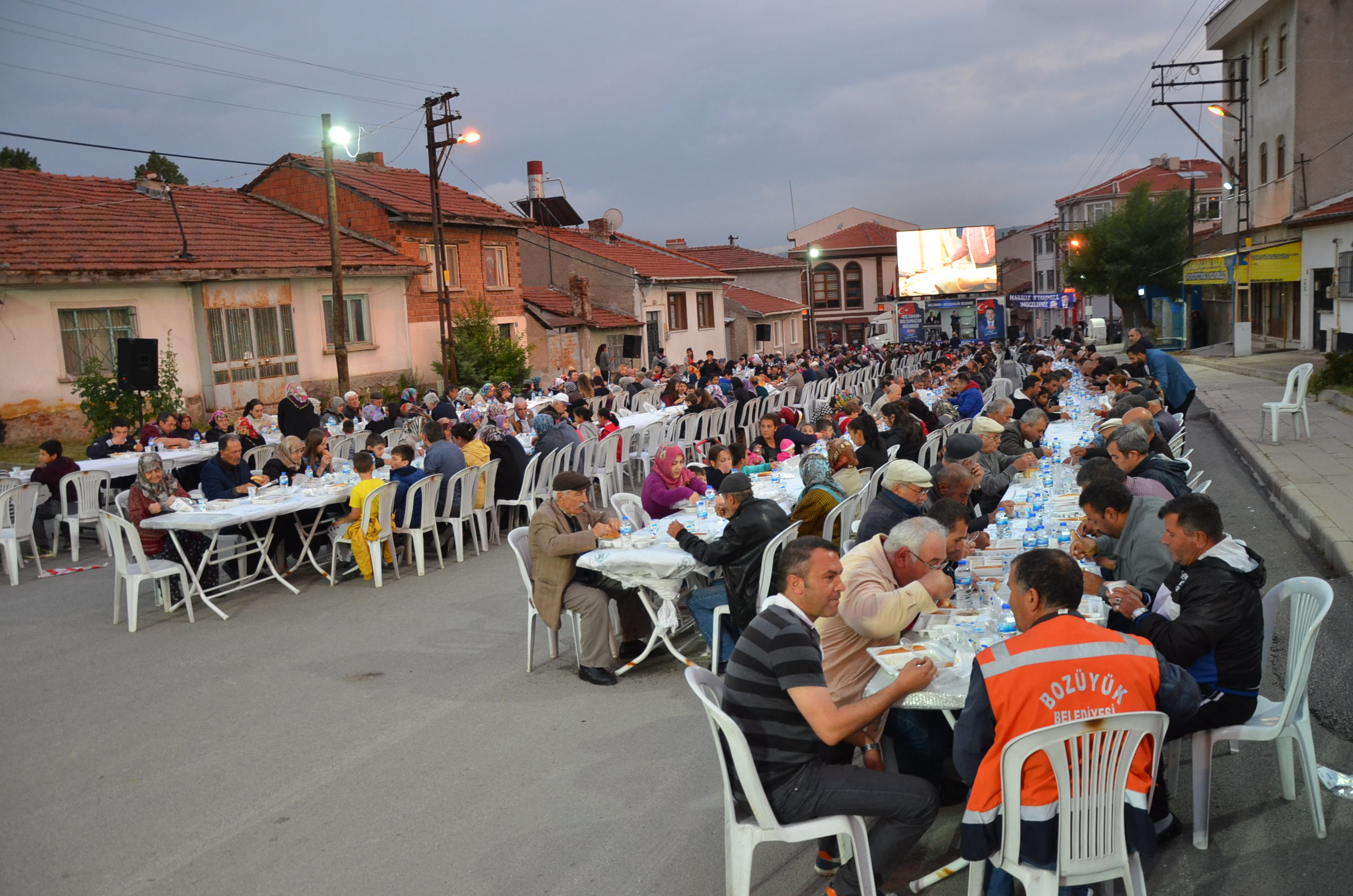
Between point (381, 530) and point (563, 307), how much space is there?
86.4 feet

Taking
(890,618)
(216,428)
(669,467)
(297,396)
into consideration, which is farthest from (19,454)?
(890,618)

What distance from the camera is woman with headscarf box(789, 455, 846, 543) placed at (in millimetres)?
6996

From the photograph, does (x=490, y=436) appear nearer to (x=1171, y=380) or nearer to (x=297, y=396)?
(x=297, y=396)

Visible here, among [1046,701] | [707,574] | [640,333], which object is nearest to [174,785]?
[707,574]

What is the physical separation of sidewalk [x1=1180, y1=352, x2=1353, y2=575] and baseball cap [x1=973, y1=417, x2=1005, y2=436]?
2.76 m

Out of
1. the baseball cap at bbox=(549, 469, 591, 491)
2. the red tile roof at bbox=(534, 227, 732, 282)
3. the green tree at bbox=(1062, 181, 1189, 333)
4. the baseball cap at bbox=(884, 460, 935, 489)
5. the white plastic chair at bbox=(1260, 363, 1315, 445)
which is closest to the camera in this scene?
the baseball cap at bbox=(884, 460, 935, 489)

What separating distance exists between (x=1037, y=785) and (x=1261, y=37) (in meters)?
38.3

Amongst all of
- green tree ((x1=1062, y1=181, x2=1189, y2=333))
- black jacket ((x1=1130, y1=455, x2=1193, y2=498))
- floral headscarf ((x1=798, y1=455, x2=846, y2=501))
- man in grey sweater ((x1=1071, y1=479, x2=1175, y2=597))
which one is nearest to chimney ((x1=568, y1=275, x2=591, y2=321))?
green tree ((x1=1062, y1=181, x2=1189, y2=333))

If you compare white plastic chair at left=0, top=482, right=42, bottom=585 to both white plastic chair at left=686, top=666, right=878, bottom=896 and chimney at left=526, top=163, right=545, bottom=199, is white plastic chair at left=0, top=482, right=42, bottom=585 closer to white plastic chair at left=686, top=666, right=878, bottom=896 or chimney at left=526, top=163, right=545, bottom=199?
white plastic chair at left=686, top=666, right=878, bottom=896

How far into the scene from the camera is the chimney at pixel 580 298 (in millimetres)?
35125

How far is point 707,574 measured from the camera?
6.92 meters

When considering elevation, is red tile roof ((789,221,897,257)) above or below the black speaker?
above

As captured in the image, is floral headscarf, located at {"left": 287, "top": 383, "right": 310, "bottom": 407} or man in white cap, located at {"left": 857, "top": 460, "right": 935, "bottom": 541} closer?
man in white cap, located at {"left": 857, "top": 460, "right": 935, "bottom": 541}

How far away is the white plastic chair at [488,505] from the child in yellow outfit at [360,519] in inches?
53.7
